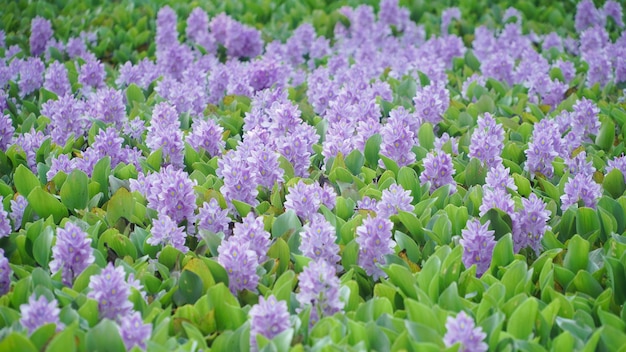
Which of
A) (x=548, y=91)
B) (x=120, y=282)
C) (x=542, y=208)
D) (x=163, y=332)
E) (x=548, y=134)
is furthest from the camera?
(x=548, y=91)

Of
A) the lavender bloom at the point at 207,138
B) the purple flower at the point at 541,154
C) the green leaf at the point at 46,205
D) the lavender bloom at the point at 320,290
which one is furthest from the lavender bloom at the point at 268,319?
the purple flower at the point at 541,154

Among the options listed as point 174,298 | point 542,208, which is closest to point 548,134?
point 542,208

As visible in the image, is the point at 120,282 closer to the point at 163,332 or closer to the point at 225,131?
the point at 163,332

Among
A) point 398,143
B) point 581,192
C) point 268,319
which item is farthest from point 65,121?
point 581,192

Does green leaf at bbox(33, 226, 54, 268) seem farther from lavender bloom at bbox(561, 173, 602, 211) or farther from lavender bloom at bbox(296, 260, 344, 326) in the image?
lavender bloom at bbox(561, 173, 602, 211)

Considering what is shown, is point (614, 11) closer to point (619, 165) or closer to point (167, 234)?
point (619, 165)
